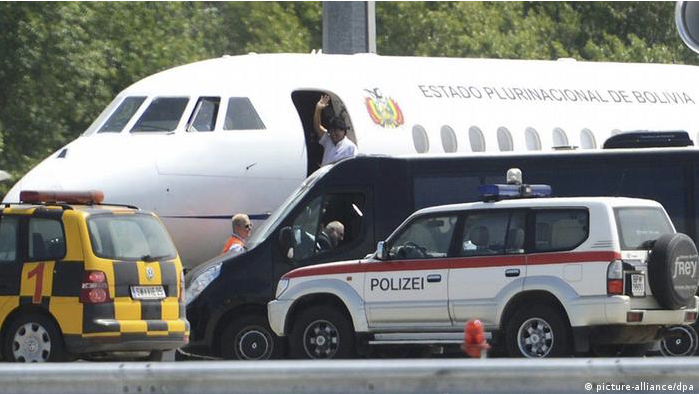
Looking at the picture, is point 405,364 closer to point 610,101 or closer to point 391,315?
point 391,315

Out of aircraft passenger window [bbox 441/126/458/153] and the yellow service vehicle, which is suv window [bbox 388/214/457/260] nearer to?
the yellow service vehicle

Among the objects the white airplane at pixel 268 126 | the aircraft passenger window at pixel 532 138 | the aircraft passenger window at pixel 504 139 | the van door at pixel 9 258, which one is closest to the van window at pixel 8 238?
the van door at pixel 9 258

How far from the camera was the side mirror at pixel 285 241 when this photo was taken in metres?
17.5

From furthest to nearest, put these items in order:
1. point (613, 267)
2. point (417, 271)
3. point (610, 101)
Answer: point (610, 101), point (417, 271), point (613, 267)

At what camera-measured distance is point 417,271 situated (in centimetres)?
1591

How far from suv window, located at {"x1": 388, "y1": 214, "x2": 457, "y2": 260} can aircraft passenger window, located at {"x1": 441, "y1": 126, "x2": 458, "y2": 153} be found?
553cm

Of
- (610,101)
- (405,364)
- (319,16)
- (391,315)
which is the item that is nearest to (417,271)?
(391,315)

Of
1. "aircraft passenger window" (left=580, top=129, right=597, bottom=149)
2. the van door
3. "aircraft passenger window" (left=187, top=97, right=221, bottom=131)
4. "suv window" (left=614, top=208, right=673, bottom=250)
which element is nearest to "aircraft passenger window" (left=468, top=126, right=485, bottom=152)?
"aircraft passenger window" (left=580, top=129, right=597, bottom=149)

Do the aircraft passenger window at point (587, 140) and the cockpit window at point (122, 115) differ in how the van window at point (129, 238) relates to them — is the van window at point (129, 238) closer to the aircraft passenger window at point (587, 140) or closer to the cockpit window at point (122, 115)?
the cockpit window at point (122, 115)

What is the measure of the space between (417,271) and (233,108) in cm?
506

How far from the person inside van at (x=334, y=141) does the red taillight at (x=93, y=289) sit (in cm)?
504

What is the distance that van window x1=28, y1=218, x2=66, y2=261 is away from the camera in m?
15.6

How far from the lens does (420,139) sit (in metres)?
21.4

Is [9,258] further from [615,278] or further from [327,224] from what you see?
[615,278]
